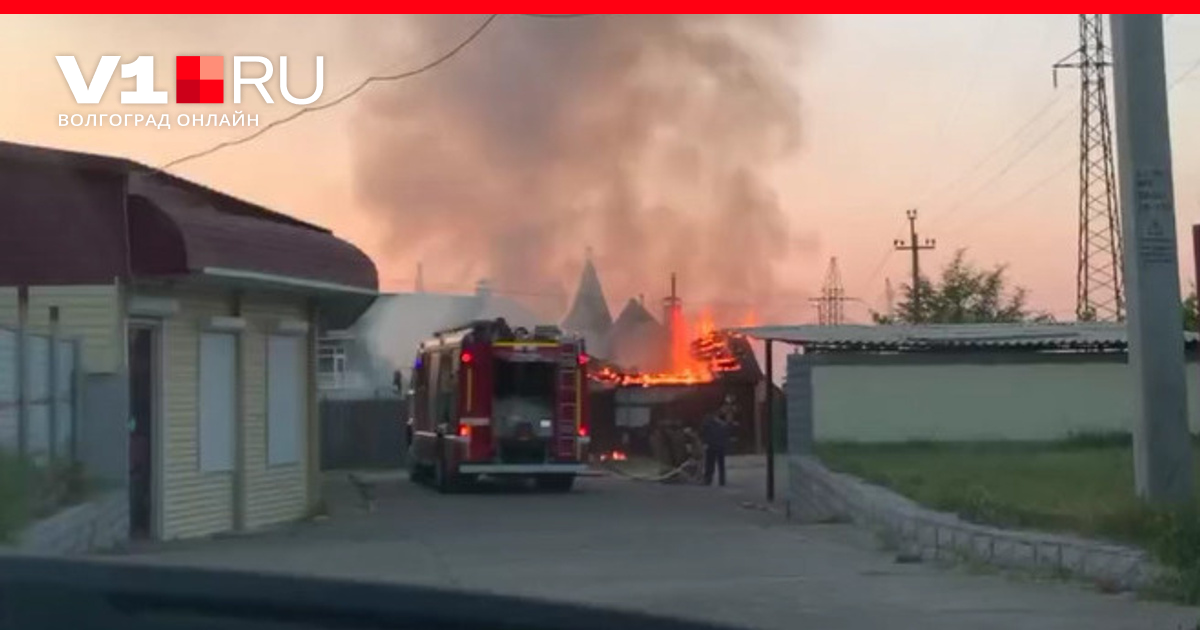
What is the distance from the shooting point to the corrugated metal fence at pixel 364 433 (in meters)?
43.6

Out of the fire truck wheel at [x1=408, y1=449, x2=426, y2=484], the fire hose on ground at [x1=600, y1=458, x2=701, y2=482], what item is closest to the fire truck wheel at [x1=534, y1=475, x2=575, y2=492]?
the fire hose on ground at [x1=600, y1=458, x2=701, y2=482]

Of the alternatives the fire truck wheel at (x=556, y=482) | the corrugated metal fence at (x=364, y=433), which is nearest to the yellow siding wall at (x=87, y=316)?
the fire truck wheel at (x=556, y=482)

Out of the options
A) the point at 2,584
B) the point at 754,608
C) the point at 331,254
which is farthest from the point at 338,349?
the point at 2,584

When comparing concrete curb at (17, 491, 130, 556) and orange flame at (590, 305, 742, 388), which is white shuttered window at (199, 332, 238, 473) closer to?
concrete curb at (17, 491, 130, 556)

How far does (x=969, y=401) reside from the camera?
2672cm

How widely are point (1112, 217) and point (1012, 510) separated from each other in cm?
3945

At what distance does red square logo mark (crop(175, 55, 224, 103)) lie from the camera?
2033 centimetres

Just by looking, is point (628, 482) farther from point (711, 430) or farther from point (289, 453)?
point (289, 453)

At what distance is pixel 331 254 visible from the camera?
21.0 meters

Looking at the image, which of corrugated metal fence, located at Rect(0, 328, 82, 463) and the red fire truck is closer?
corrugated metal fence, located at Rect(0, 328, 82, 463)

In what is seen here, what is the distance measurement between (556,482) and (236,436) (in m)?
10.6

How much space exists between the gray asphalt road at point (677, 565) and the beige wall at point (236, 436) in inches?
21.8

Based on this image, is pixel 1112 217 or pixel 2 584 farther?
pixel 1112 217

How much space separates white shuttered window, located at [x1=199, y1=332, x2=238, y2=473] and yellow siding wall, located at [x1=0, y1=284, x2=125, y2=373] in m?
1.90
